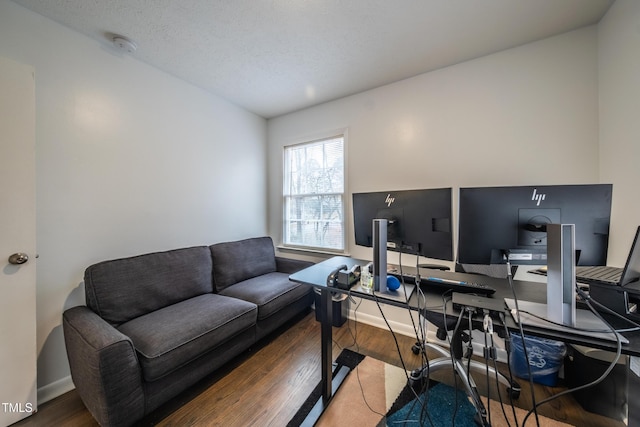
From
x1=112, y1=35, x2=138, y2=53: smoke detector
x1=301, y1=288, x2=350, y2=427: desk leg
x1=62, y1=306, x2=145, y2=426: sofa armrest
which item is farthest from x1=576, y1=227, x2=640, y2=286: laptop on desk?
x1=112, y1=35, x2=138, y2=53: smoke detector

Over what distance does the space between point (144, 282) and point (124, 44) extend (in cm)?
191

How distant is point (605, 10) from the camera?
4.83 ft

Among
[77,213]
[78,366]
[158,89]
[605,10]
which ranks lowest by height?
[78,366]

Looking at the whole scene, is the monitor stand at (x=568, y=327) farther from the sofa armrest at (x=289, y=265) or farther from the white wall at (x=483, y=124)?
the sofa armrest at (x=289, y=265)

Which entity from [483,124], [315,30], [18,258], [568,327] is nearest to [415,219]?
[568,327]

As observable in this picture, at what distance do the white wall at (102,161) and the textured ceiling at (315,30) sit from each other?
0.67 feet

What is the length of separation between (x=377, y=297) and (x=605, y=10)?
245 cm

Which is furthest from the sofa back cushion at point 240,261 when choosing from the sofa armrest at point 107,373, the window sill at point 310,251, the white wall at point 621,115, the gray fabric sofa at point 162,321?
the white wall at point 621,115

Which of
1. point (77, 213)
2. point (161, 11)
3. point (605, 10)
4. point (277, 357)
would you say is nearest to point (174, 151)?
point (77, 213)

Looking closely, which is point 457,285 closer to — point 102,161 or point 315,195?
point 315,195

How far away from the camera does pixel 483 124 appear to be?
6.36ft

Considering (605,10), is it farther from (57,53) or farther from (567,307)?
(57,53)

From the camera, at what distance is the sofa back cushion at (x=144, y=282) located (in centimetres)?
155

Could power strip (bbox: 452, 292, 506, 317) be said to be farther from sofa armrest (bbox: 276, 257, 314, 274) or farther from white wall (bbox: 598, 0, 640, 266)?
sofa armrest (bbox: 276, 257, 314, 274)
